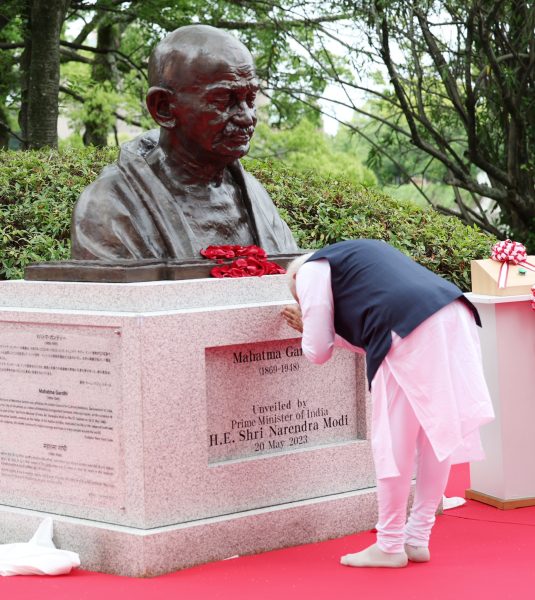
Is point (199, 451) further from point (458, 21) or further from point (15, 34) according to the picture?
point (15, 34)

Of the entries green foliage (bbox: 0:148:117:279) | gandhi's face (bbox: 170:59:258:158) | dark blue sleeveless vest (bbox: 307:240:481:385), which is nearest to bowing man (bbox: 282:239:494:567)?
dark blue sleeveless vest (bbox: 307:240:481:385)

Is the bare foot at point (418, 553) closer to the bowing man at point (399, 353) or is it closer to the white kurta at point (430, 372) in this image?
the bowing man at point (399, 353)

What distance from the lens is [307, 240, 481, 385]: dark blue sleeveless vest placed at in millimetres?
4250

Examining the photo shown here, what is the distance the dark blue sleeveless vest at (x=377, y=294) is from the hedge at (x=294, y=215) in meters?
4.32

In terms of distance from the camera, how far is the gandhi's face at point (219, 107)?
5.07 metres

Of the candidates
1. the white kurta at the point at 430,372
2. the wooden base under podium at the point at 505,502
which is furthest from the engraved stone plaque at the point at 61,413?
the wooden base under podium at the point at 505,502

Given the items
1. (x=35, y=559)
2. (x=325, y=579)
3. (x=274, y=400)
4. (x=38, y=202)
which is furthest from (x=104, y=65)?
(x=325, y=579)

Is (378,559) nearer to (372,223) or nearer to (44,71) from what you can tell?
(372,223)

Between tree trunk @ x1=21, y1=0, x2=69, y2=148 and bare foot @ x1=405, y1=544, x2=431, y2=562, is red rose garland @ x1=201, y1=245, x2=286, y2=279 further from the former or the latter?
tree trunk @ x1=21, y1=0, x2=69, y2=148

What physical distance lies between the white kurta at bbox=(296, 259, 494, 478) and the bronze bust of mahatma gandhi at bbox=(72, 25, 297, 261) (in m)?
1.00

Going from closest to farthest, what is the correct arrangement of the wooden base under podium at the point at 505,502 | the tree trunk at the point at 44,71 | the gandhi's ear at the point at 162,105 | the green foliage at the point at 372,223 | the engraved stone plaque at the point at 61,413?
the engraved stone plaque at the point at 61,413
the gandhi's ear at the point at 162,105
the wooden base under podium at the point at 505,502
the green foliage at the point at 372,223
the tree trunk at the point at 44,71

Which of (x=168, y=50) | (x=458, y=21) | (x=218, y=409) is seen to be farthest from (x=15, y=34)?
(x=218, y=409)

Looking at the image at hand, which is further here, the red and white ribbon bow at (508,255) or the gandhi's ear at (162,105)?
the red and white ribbon bow at (508,255)

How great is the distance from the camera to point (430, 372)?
4.27m
